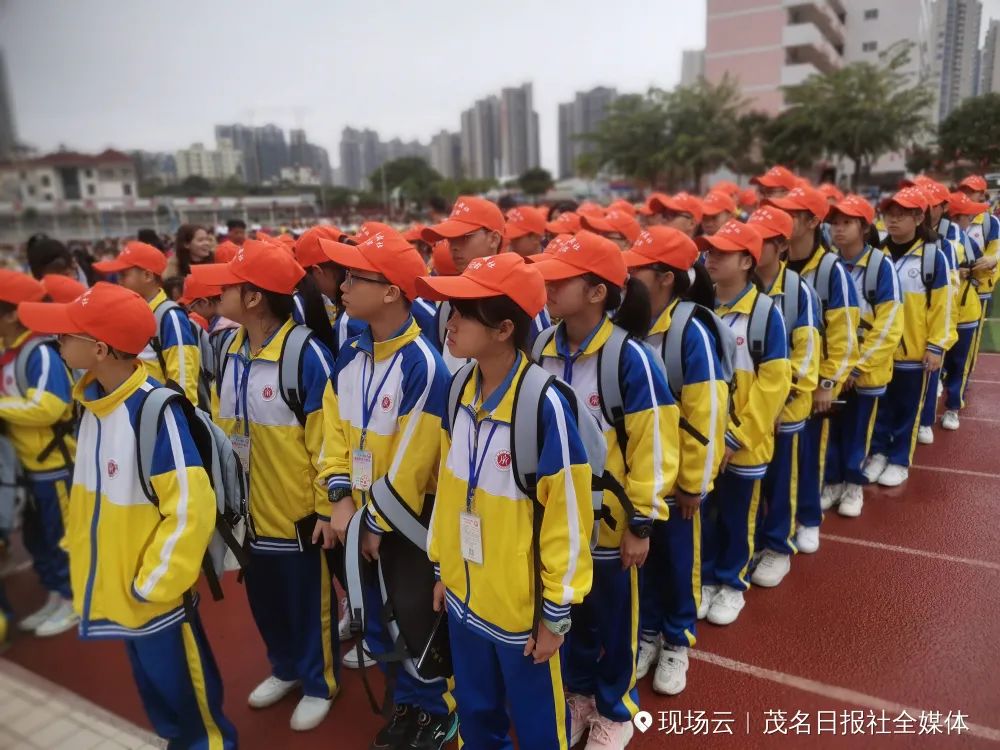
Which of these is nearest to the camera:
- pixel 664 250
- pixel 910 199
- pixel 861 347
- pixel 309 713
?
pixel 664 250

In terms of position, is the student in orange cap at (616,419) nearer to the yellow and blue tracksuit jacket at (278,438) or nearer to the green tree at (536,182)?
the yellow and blue tracksuit jacket at (278,438)

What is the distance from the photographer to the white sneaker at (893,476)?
220 inches

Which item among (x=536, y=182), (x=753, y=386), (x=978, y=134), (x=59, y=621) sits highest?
(x=536, y=182)

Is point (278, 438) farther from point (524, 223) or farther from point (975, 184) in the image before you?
point (975, 184)

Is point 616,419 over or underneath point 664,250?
underneath

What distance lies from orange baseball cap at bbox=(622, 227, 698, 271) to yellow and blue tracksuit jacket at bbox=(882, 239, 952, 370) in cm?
298

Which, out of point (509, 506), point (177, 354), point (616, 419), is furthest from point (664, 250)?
point (177, 354)

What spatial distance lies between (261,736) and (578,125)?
442 ft

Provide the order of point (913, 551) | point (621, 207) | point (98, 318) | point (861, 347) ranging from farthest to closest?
point (621, 207) < point (861, 347) < point (913, 551) < point (98, 318)

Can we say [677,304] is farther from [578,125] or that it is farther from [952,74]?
[578,125]

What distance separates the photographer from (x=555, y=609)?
214 cm

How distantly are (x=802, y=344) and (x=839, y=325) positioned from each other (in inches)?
24.1

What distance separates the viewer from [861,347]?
4738 mm

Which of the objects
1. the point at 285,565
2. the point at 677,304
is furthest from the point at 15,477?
the point at 677,304
